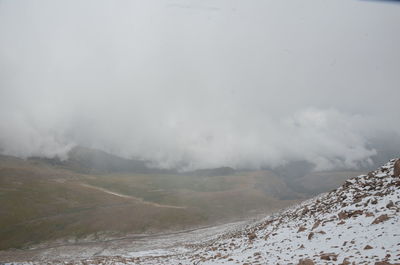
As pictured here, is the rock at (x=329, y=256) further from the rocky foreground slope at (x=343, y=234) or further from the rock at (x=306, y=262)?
the rock at (x=306, y=262)

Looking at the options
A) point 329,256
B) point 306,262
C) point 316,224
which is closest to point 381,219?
point 329,256

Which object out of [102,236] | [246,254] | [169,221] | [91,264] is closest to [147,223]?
[169,221]

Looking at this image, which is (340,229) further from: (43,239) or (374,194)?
(43,239)

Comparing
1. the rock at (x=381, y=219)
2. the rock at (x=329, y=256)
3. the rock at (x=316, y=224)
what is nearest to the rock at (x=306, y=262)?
the rock at (x=329, y=256)

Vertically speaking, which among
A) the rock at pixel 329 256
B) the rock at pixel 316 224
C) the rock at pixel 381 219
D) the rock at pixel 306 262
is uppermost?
the rock at pixel 381 219

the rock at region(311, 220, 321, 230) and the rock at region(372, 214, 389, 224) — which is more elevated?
the rock at region(372, 214, 389, 224)

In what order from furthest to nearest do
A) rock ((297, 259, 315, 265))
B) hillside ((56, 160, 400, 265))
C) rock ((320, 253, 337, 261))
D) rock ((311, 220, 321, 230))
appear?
rock ((311, 220, 321, 230))
rock ((297, 259, 315, 265))
rock ((320, 253, 337, 261))
hillside ((56, 160, 400, 265))

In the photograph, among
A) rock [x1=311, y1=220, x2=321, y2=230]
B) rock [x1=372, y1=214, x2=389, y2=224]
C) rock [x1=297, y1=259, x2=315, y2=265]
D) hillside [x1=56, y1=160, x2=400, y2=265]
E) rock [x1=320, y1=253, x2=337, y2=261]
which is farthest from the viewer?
rock [x1=311, y1=220, x2=321, y2=230]

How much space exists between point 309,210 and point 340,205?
4.94 metres

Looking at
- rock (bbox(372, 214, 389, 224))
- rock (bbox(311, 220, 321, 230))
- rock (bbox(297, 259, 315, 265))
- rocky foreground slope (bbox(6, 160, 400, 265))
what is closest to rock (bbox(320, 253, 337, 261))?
rocky foreground slope (bbox(6, 160, 400, 265))

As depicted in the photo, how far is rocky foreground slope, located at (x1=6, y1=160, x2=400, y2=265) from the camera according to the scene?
1519cm

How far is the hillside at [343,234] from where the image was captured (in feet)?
49.8

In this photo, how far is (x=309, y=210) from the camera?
95.3ft

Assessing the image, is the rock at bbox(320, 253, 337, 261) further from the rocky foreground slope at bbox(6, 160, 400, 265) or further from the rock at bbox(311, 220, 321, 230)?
the rock at bbox(311, 220, 321, 230)
